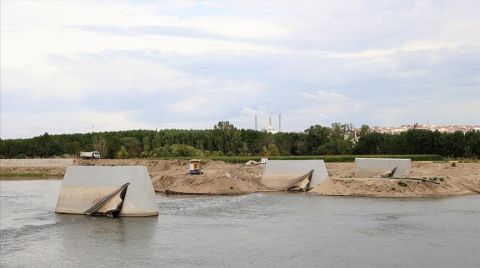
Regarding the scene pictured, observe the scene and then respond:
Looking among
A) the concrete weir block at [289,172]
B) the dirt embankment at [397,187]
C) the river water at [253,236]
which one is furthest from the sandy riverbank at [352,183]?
the river water at [253,236]

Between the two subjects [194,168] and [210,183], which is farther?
[194,168]

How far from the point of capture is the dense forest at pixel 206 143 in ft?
364

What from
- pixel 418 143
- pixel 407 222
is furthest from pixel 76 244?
pixel 418 143

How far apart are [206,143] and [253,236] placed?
3678 inches

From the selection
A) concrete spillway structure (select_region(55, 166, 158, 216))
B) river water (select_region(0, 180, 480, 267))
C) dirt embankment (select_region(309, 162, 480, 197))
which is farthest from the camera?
dirt embankment (select_region(309, 162, 480, 197))

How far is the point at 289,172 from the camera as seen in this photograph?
62.2m

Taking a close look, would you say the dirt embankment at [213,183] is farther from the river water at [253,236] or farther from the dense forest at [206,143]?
the dense forest at [206,143]

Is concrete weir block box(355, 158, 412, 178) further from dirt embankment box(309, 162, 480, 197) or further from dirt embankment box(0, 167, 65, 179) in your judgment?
dirt embankment box(0, 167, 65, 179)

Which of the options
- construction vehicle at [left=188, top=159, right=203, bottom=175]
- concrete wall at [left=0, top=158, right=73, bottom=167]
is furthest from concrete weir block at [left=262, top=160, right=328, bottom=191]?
concrete wall at [left=0, top=158, right=73, bottom=167]

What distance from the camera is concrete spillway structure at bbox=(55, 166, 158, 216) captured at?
3847 centimetres

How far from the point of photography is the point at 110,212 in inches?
1524

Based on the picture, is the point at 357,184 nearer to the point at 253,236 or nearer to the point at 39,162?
the point at 253,236

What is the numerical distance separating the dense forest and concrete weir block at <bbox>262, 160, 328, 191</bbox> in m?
42.9

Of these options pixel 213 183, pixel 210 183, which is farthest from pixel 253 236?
pixel 210 183
